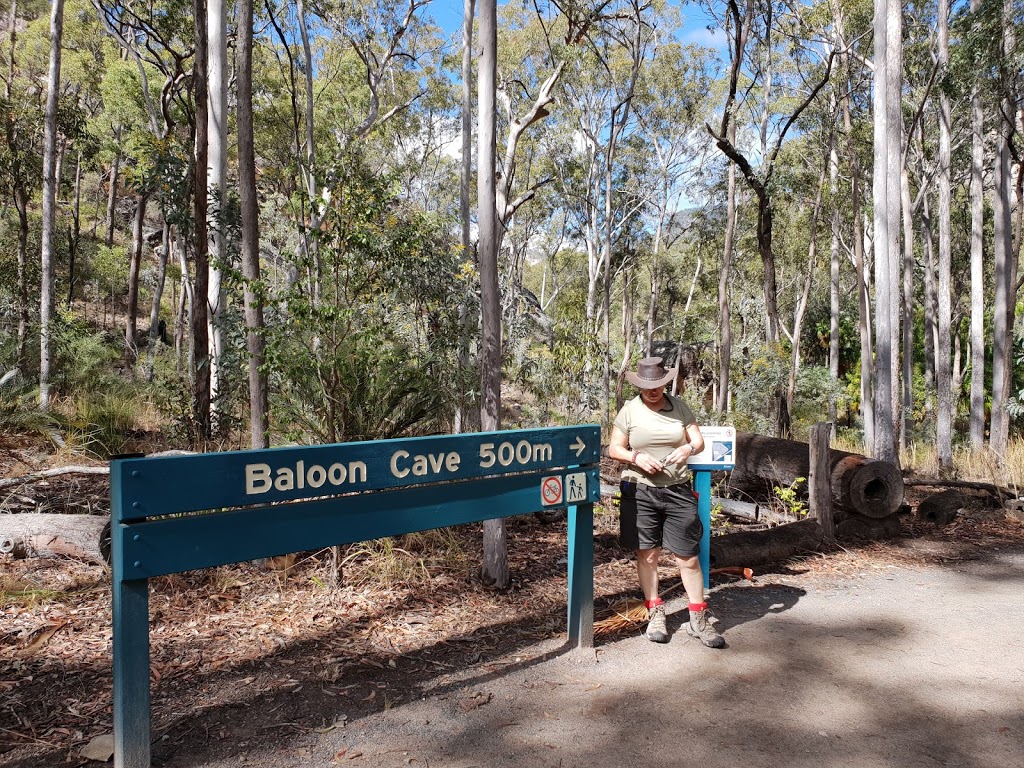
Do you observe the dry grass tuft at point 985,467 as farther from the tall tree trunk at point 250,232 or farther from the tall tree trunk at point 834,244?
the tall tree trunk at point 834,244

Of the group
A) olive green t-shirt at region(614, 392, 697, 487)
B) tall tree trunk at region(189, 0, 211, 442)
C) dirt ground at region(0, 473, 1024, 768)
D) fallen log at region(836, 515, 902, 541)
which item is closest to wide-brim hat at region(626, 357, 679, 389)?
olive green t-shirt at region(614, 392, 697, 487)

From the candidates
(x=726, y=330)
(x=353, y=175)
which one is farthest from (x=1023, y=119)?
(x=353, y=175)

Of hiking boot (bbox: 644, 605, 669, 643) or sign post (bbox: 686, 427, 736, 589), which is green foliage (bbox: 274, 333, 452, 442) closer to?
sign post (bbox: 686, 427, 736, 589)

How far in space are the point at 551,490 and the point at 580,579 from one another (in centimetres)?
53

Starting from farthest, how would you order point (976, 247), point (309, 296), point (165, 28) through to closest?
1. point (976, 247)
2. point (165, 28)
3. point (309, 296)

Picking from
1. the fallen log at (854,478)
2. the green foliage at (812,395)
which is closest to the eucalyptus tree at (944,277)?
the green foliage at (812,395)

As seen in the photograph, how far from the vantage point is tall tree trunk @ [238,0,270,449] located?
5.61 metres

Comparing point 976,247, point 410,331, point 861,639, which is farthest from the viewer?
point 976,247

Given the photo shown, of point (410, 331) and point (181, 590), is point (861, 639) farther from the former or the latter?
point (410, 331)

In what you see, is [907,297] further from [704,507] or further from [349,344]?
[349,344]

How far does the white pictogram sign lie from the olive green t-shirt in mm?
413

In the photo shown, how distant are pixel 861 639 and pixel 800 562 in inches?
73.8

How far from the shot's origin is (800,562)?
6.18 metres

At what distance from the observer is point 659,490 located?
14.0 feet
